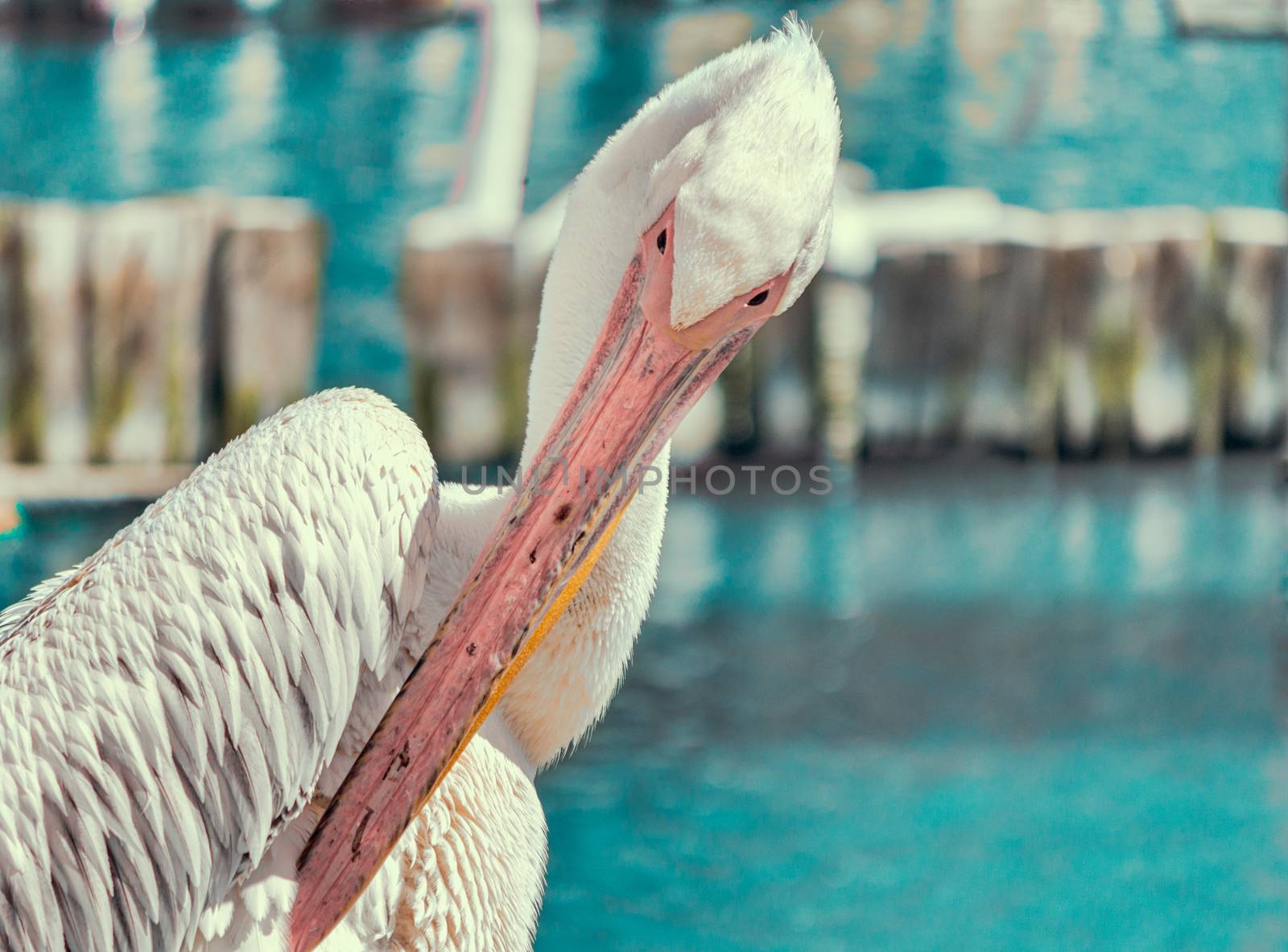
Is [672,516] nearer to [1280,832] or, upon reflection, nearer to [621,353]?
[1280,832]

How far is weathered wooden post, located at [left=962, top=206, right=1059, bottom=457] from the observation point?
525cm

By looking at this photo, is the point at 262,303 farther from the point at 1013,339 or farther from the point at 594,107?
the point at 594,107

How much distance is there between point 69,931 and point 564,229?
3.28ft

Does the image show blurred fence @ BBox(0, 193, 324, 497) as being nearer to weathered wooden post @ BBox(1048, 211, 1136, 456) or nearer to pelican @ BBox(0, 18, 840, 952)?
weathered wooden post @ BBox(1048, 211, 1136, 456)

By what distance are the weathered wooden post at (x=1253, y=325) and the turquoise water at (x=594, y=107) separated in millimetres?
2674

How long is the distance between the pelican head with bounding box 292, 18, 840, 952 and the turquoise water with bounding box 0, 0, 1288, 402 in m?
4.85

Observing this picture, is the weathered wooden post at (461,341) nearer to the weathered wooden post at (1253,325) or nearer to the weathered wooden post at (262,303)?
the weathered wooden post at (262,303)

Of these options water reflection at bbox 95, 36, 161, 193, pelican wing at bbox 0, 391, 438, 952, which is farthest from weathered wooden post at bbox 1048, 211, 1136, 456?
water reflection at bbox 95, 36, 161, 193

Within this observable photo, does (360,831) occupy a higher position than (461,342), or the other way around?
(360,831)

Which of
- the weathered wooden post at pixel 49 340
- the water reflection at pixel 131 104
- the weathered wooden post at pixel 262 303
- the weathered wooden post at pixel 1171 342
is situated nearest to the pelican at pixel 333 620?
A: the weathered wooden post at pixel 262 303

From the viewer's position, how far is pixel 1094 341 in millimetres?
5250

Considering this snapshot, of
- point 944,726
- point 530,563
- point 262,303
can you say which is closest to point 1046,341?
point 944,726

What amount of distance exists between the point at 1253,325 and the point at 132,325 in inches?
162

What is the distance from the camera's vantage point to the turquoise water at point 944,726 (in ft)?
9.75
